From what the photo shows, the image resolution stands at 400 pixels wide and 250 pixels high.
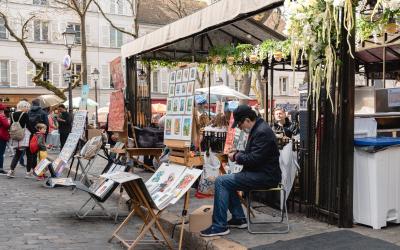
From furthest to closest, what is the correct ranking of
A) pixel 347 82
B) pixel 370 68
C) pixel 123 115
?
pixel 370 68
pixel 123 115
pixel 347 82

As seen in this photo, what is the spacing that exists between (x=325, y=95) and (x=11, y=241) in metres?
3.87

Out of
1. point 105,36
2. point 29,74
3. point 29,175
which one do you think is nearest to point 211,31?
point 29,175

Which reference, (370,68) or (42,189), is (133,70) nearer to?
(42,189)

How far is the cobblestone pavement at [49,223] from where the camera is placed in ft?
18.9

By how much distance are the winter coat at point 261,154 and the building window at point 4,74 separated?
34311 mm

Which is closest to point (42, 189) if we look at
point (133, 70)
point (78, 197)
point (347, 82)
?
point (78, 197)

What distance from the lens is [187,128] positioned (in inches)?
233

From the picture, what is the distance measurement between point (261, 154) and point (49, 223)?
3.10 m

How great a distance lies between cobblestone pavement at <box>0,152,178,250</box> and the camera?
18.9 ft

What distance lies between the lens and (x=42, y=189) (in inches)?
386

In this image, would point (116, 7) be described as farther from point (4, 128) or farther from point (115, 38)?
point (4, 128)

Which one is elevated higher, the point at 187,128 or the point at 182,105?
the point at 182,105

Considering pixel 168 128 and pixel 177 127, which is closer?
pixel 177 127

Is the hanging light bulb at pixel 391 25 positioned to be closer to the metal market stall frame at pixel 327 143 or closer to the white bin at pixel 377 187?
the metal market stall frame at pixel 327 143
